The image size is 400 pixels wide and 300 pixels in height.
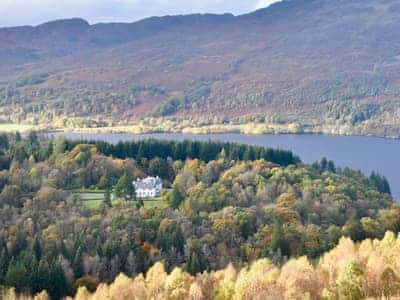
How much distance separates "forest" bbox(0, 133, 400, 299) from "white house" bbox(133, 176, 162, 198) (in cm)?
82

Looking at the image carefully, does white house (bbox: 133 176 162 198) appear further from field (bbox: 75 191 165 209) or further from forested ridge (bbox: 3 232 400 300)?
forested ridge (bbox: 3 232 400 300)

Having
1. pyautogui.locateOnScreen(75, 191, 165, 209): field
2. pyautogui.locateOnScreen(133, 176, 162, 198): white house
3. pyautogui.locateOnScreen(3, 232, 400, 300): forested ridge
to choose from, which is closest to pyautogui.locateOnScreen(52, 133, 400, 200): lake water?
pyautogui.locateOnScreen(133, 176, 162, 198): white house

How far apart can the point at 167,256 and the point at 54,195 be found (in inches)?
401

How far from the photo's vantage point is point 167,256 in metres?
39.2

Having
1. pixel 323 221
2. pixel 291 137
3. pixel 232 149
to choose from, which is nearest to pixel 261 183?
pixel 323 221

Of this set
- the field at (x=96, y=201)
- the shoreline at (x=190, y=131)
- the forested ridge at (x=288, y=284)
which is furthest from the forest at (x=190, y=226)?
the shoreline at (x=190, y=131)

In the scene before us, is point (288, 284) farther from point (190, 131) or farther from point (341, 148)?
point (190, 131)

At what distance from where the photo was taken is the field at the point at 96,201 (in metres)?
46.8

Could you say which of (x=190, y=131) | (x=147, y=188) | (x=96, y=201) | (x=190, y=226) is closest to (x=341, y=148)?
(x=190, y=131)

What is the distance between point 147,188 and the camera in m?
51.8

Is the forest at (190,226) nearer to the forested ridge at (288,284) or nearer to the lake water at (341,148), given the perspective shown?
the forested ridge at (288,284)

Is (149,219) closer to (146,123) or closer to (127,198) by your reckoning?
(127,198)

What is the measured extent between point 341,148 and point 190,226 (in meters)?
69.3

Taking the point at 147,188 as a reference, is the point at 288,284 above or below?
above
